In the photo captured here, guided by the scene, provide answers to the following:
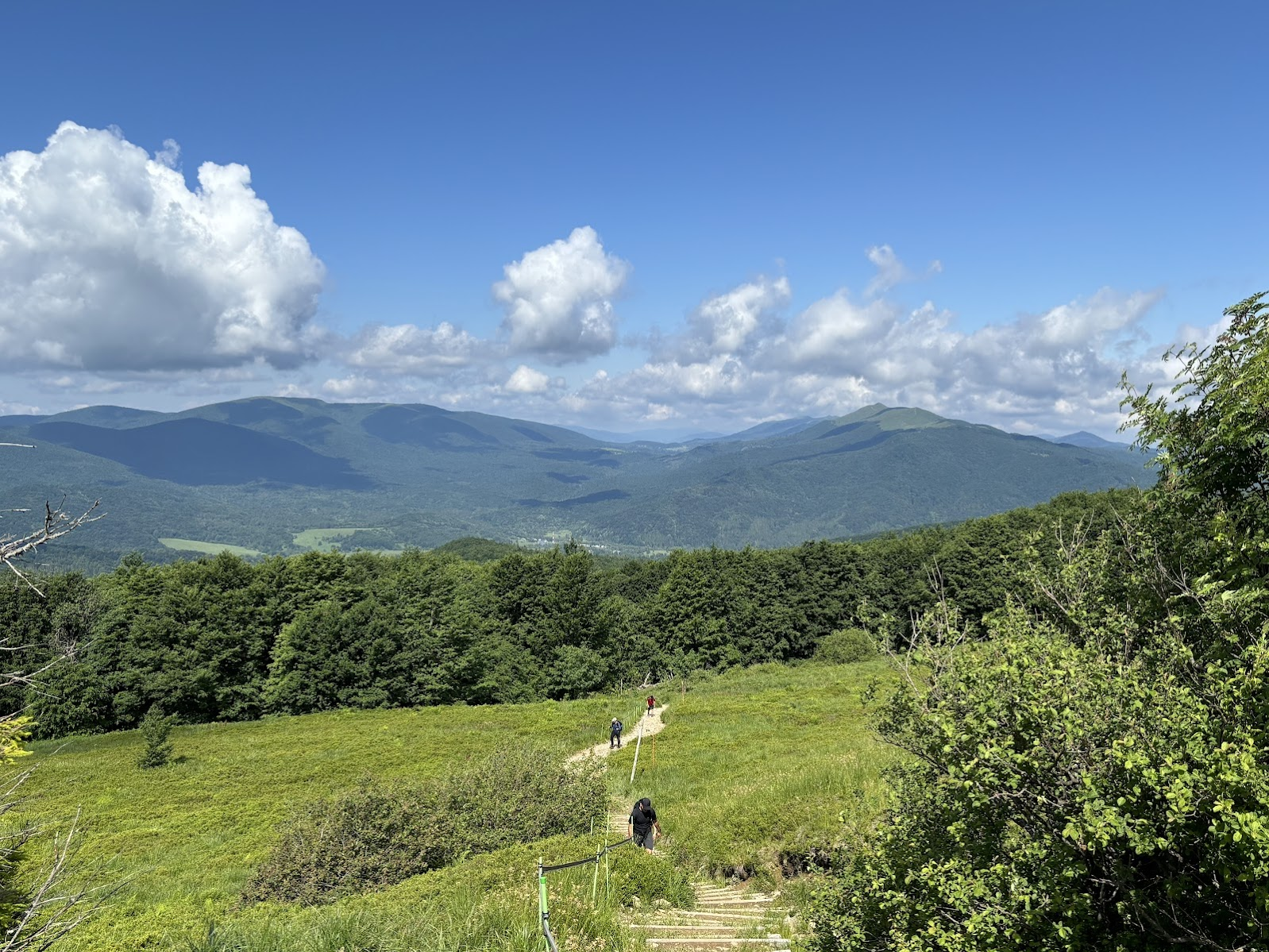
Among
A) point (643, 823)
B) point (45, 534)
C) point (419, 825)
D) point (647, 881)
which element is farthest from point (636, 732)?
point (45, 534)

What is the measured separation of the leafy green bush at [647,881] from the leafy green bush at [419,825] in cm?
311

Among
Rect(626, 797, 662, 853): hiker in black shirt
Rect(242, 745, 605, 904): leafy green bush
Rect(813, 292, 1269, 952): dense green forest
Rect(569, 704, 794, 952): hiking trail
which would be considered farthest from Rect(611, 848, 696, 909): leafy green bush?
Rect(813, 292, 1269, 952): dense green forest

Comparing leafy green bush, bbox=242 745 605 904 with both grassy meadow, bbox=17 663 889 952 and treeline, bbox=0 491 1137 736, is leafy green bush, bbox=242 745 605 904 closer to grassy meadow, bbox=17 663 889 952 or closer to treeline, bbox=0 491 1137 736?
grassy meadow, bbox=17 663 889 952

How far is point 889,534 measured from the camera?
8606cm

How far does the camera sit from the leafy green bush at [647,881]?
10.1 meters

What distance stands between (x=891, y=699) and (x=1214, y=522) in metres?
3.78

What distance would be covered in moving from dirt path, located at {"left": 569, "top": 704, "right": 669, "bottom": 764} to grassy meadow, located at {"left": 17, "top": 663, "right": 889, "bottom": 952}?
892mm

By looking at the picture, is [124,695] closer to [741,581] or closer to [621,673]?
[621,673]

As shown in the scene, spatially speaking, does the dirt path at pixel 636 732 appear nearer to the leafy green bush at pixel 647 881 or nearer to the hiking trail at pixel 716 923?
the hiking trail at pixel 716 923

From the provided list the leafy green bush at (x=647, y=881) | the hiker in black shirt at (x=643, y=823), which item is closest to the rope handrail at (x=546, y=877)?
the hiker in black shirt at (x=643, y=823)

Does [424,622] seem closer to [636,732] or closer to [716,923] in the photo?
[636,732]

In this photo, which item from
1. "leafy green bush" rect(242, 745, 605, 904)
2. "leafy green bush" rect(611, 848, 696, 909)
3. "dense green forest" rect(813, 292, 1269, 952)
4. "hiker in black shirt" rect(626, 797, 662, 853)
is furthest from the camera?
"hiker in black shirt" rect(626, 797, 662, 853)

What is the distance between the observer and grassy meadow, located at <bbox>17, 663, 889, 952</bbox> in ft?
26.2

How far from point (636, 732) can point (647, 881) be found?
23.0m
